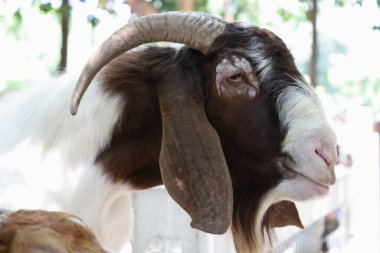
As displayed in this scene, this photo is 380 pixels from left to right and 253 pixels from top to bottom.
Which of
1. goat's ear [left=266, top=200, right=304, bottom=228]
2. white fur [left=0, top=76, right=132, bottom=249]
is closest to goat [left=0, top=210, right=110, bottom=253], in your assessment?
white fur [left=0, top=76, right=132, bottom=249]

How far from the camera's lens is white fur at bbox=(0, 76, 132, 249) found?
3.68 m

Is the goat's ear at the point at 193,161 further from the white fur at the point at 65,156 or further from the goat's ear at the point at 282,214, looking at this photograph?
the goat's ear at the point at 282,214

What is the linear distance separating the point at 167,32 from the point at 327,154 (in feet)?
3.41

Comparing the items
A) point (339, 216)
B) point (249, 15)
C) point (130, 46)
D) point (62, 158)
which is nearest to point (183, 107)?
point (130, 46)

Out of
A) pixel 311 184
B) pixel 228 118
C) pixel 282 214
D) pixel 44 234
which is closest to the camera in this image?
A: pixel 44 234

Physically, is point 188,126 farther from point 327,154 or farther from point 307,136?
point 327,154

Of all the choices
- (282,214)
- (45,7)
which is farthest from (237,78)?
(45,7)

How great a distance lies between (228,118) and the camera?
3701mm

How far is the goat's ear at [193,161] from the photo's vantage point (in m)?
3.59

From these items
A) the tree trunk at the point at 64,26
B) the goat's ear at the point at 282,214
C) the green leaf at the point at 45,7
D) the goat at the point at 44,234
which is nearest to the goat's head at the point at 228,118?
the goat's ear at the point at 282,214

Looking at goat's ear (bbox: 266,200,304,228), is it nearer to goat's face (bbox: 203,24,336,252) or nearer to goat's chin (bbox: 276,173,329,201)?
goat's face (bbox: 203,24,336,252)

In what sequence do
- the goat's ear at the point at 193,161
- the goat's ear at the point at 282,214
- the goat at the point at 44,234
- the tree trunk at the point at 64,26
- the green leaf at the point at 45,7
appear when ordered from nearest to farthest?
1. the goat at the point at 44,234
2. the goat's ear at the point at 193,161
3. the goat's ear at the point at 282,214
4. the green leaf at the point at 45,7
5. the tree trunk at the point at 64,26

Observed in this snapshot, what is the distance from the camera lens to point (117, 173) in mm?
3750

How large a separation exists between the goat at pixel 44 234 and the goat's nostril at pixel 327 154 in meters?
1.26
